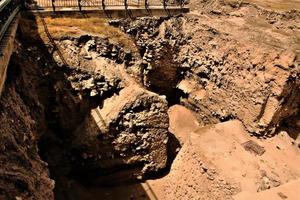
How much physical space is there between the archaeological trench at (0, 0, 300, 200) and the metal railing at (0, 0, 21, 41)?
1066mm

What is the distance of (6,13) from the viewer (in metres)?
12.8

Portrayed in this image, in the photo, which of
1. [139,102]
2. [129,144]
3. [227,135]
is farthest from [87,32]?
[227,135]

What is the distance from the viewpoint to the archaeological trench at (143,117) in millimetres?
14219

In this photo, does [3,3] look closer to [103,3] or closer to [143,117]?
[143,117]

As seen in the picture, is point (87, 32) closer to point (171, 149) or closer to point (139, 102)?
point (139, 102)

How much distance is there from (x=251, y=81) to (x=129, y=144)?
20.2ft

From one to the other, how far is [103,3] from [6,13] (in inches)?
268

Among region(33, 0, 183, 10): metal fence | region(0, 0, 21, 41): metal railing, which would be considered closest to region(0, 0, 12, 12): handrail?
region(0, 0, 21, 41): metal railing

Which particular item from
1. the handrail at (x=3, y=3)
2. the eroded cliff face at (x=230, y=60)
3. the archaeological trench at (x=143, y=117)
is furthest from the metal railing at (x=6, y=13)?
the eroded cliff face at (x=230, y=60)

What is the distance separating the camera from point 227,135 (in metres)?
15.8

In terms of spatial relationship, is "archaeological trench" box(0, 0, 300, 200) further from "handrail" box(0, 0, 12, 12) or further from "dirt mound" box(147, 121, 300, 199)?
"handrail" box(0, 0, 12, 12)

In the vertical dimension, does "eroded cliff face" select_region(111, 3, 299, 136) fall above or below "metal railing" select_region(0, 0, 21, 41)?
below

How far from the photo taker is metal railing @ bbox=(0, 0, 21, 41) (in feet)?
38.6

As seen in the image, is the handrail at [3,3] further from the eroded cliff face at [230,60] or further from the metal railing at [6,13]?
the eroded cliff face at [230,60]
